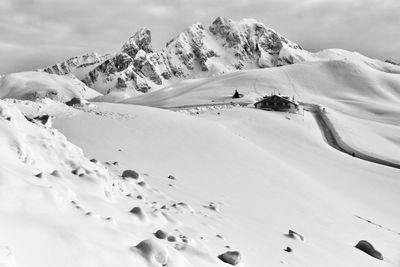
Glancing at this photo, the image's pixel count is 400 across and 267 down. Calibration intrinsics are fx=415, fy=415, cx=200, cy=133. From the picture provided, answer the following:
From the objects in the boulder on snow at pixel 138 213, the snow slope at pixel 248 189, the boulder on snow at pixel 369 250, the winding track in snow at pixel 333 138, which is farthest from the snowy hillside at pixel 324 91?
the boulder on snow at pixel 138 213

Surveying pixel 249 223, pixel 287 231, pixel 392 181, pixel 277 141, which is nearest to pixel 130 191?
pixel 249 223

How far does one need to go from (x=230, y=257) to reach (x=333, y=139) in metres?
50.5

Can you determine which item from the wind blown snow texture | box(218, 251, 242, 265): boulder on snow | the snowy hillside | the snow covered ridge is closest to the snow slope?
the wind blown snow texture

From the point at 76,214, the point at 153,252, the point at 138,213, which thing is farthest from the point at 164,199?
the point at 153,252

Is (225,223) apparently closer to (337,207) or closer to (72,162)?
(72,162)

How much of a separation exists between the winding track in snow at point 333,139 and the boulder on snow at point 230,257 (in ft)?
132

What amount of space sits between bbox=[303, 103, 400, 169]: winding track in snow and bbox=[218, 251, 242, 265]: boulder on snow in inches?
1581

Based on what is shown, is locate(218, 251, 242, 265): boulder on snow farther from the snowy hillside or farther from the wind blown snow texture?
the snowy hillside

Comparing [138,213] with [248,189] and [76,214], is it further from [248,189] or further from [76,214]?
[248,189]

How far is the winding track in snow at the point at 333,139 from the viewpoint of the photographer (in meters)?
45.0

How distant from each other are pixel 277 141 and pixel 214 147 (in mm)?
21355

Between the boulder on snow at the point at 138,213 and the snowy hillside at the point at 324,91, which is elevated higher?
the snowy hillside at the point at 324,91

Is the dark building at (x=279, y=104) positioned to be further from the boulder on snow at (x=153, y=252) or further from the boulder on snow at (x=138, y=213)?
the boulder on snow at (x=153, y=252)

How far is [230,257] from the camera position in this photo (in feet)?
23.9
